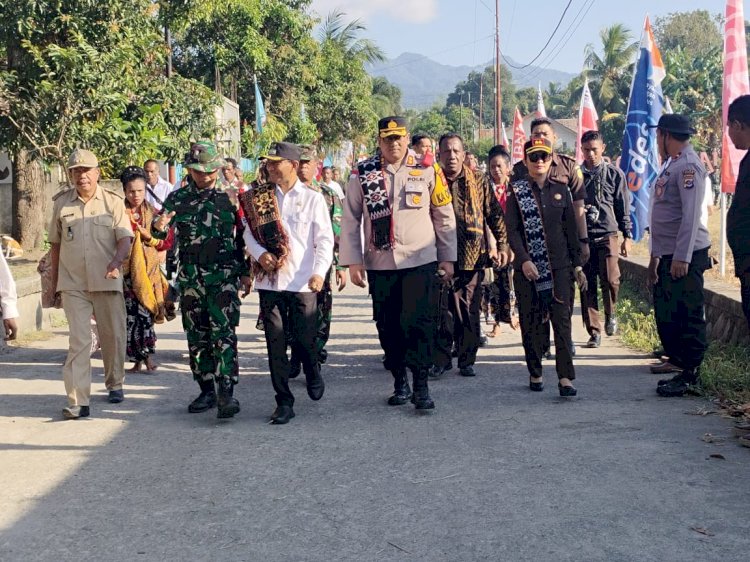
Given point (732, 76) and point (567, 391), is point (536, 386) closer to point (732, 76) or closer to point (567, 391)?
point (567, 391)

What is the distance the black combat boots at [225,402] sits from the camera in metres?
6.48

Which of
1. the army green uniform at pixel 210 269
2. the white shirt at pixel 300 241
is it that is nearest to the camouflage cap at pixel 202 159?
the army green uniform at pixel 210 269

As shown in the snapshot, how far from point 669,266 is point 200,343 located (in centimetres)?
352

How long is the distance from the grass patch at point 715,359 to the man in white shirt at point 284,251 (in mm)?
2973

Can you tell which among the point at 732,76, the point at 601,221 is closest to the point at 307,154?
the point at 601,221

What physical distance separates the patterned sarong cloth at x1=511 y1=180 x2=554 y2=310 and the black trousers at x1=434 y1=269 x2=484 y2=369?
3.34 feet

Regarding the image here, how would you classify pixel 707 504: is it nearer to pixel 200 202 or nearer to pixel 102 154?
pixel 200 202

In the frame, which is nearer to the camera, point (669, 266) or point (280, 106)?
point (669, 266)

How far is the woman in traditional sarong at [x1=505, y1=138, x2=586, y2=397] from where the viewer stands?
23.1ft

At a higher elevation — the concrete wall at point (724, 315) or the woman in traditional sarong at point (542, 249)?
the woman in traditional sarong at point (542, 249)

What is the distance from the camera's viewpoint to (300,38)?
36.4 metres

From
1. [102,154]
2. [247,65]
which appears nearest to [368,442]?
[102,154]

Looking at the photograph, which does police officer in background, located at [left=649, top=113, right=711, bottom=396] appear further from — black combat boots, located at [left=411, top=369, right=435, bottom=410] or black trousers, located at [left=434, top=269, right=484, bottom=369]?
black combat boots, located at [left=411, top=369, right=435, bottom=410]

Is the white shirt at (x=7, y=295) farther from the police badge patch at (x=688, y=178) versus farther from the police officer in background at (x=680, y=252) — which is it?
the police badge patch at (x=688, y=178)
